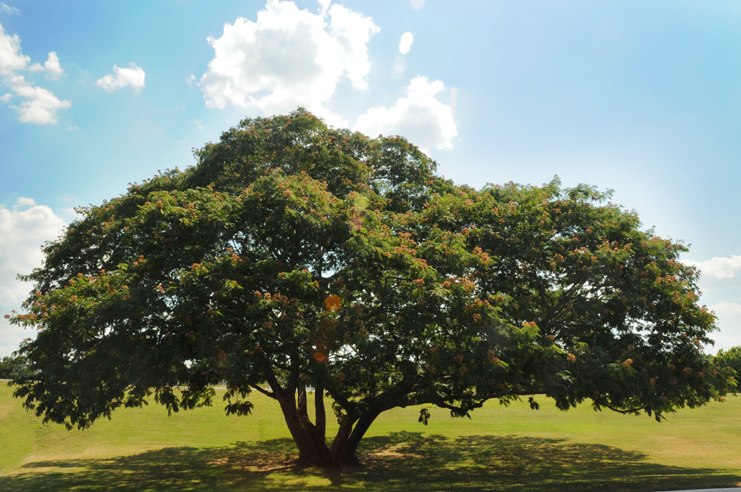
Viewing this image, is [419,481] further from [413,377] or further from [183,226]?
[183,226]

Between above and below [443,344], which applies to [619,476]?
below

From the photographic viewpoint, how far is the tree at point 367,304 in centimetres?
1171

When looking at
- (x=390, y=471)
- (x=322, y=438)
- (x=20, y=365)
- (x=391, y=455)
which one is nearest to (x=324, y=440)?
(x=322, y=438)

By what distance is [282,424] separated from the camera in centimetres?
4194

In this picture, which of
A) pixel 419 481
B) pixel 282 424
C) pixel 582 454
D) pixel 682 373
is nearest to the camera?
pixel 682 373

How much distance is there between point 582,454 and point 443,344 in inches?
719

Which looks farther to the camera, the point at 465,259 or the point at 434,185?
the point at 434,185

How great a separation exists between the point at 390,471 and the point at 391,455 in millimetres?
5078

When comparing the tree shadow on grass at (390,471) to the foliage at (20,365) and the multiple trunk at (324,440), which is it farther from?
the foliage at (20,365)

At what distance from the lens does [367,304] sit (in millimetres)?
13508

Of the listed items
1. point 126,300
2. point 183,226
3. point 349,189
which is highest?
point 349,189

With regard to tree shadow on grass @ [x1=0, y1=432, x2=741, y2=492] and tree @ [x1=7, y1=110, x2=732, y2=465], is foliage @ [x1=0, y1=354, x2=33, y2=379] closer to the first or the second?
tree @ [x1=7, y1=110, x2=732, y2=465]

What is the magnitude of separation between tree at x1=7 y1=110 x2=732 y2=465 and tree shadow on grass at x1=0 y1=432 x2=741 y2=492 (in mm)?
2743

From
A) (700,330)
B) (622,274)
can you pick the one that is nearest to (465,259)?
(622,274)
